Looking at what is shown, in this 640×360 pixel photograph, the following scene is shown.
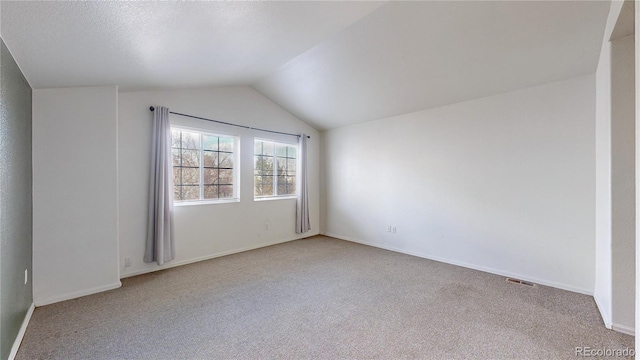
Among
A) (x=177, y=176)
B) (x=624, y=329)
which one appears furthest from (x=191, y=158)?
(x=624, y=329)

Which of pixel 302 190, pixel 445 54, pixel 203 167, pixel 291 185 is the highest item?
pixel 445 54

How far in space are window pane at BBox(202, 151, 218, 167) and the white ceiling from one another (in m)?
1.05

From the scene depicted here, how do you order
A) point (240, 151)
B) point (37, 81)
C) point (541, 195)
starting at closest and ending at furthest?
point (37, 81) → point (541, 195) → point (240, 151)

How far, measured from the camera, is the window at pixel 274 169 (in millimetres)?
4879

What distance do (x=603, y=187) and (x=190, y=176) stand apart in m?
4.91

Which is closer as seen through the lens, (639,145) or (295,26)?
(639,145)

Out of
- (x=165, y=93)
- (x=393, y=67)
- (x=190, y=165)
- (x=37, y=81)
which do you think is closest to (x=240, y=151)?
(x=190, y=165)

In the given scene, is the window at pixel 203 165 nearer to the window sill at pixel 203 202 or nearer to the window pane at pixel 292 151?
the window sill at pixel 203 202

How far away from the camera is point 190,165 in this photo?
13.1ft

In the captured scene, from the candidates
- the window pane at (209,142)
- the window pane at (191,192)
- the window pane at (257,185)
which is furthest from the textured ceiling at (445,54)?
the window pane at (191,192)

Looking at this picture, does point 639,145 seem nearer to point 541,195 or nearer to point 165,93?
point 541,195

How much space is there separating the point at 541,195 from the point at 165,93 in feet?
16.6

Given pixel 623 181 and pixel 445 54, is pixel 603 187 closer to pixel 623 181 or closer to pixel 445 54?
pixel 623 181

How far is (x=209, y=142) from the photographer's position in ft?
13.8
